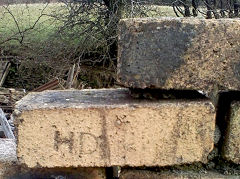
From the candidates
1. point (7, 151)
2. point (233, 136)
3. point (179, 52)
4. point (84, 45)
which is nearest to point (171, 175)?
point (233, 136)

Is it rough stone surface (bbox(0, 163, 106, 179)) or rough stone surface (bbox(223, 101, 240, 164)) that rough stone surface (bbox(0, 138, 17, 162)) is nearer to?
rough stone surface (bbox(0, 163, 106, 179))

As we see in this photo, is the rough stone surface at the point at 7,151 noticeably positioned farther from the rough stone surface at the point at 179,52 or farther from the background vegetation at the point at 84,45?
the background vegetation at the point at 84,45

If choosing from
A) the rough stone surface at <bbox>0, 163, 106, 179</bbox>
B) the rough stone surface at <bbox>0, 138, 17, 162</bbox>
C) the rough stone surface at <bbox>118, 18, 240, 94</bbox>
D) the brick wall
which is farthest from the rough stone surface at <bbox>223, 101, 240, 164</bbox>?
the rough stone surface at <bbox>0, 138, 17, 162</bbox>

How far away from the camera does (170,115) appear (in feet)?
6.70

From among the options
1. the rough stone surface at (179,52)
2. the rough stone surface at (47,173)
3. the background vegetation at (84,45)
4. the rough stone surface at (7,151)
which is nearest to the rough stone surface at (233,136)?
the rough stone surface at (179,52)

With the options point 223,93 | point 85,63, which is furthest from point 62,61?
point 223,93

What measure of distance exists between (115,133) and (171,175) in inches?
15.9

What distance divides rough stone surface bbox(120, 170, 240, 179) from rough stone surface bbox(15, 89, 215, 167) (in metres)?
0.14

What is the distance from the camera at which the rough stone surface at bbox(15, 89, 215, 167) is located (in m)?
2.03

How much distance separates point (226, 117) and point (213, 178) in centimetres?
32

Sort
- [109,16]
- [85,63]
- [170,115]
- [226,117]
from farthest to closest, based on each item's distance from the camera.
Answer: [85,63] → [109,16] → [226,117] → [170,115]

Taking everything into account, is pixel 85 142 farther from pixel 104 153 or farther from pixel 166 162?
pixel 166 162

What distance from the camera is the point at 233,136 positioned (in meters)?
2.15

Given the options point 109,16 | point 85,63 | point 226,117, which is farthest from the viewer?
point 85,63
